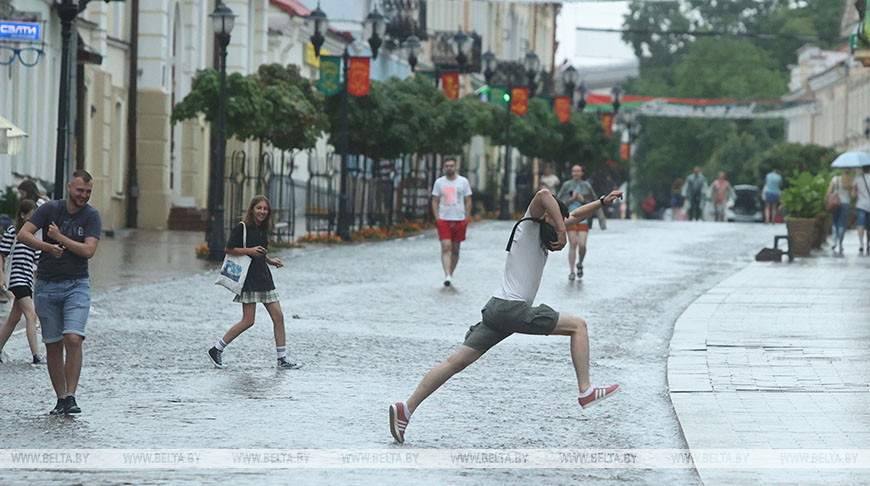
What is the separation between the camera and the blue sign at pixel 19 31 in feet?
69.5

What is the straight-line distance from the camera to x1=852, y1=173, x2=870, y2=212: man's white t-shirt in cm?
2808

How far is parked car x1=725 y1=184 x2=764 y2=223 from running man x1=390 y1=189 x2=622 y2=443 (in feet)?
155

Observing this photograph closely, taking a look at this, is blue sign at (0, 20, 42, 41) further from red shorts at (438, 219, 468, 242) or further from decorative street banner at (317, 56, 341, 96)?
decorative street banner at (317, 56, 341, 96)

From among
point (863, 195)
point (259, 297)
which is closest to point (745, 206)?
point (863, 195)

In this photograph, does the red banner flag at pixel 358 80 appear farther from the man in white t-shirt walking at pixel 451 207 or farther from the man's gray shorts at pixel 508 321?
the man's gray shorts at pixel 508 321

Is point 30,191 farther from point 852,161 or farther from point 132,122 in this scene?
point 132,122

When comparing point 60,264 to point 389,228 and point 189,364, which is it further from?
point 389,228

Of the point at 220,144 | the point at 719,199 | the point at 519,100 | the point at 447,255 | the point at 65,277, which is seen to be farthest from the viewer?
the point at 719,199

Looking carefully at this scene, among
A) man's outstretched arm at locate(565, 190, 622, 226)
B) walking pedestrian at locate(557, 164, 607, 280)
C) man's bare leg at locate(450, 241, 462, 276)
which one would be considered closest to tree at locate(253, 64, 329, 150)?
walking pedestrian at locate(557, 164, 607, 280)

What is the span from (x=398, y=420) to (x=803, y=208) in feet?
65.8

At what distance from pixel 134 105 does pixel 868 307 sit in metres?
22.1

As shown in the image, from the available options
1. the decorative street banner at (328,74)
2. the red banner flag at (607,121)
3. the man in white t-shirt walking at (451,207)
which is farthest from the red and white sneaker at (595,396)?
the red banner flag at (607,121)

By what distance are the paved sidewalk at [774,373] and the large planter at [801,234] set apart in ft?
21.3

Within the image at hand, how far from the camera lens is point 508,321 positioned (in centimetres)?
963
